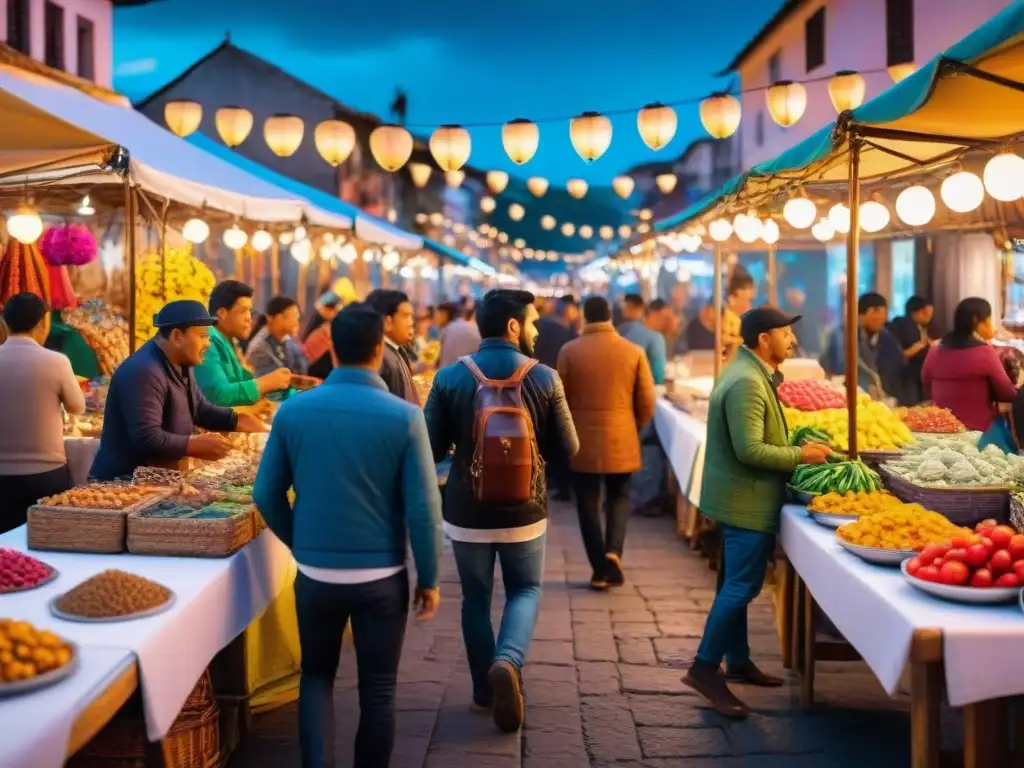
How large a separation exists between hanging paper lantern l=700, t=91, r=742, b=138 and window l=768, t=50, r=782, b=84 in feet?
54.4

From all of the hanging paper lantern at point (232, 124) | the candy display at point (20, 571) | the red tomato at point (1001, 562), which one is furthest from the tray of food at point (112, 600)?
the hanging paper lantern at point (232, 124)

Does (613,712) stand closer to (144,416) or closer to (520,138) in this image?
(144,416)

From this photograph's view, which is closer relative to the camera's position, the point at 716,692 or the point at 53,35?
the point at 716,692

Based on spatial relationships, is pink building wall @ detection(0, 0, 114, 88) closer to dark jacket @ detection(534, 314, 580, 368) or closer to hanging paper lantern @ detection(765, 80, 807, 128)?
dark jacket @ detection(534, 314, 580, 368)

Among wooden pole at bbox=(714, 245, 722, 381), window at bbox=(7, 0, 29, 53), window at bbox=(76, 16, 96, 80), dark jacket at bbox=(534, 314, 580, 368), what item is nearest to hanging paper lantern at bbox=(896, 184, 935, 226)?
wooden pole at bbox=(714, 245, 722, 381)

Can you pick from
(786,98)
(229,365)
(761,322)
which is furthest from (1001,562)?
(786,98)

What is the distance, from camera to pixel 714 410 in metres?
5.70

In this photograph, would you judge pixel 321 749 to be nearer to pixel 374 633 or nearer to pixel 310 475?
pixel 374 633

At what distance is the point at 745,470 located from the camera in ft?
18.7

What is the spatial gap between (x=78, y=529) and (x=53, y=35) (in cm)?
2011

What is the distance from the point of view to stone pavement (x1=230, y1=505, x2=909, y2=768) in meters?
5.08

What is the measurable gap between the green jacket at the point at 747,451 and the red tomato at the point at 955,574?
1517 millimetres

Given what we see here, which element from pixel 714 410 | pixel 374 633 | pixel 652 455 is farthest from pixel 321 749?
pixel 652 455

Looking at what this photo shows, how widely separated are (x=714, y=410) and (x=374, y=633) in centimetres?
238
